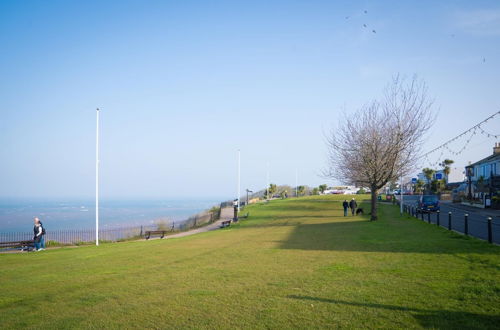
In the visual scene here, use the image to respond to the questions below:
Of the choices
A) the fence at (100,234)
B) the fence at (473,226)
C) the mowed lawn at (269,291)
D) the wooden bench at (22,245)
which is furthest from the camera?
the fence at (100,234)

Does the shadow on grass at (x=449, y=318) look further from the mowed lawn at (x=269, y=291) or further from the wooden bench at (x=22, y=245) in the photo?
the wooden bench at (x=22, y=245)

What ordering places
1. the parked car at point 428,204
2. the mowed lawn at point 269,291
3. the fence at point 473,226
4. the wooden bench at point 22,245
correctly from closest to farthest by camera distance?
the mowed lawn at point 269,291 → the fence at point 473,226 → the wooden bench at point 22,245 → the parked car at point 428,204

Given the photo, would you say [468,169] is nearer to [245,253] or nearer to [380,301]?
[245,253]

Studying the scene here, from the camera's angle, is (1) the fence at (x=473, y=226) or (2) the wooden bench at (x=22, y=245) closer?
(1) the fence at (x=473, y=226)

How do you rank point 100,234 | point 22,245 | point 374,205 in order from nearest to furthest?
point 22,245, point 374,205, point 100,234

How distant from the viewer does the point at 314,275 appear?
377 inches

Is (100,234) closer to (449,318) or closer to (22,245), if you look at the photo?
(22,245)

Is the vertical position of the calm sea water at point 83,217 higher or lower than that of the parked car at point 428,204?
lower

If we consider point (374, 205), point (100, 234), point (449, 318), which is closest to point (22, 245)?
point (100, 234)

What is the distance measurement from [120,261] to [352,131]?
79.0 ft

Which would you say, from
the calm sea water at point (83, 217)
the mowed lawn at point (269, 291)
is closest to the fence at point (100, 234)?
the calm sea water at point (83, 217)

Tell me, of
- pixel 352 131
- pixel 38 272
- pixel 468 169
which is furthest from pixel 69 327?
pixel 468 169

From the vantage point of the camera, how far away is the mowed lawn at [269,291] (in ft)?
20.9

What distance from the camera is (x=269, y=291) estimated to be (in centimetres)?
812
